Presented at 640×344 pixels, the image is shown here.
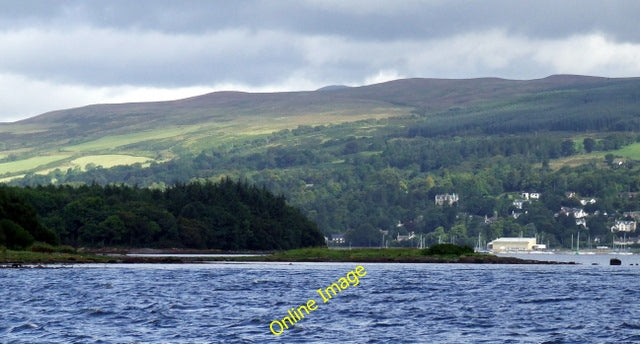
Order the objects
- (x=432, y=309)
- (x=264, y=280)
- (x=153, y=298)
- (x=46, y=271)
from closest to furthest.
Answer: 1. (x=432, y=309)
2. (x=153, y=298)
3. (x=264, y=280)
4. (x=46, y=271)

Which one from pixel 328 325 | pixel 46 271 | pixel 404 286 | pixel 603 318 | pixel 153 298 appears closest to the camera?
pixel 328 325

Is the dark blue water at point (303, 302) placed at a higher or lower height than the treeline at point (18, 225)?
lower

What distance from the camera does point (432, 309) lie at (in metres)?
89.4

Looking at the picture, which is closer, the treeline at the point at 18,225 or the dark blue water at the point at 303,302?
the dark blue water at the point at 303,302

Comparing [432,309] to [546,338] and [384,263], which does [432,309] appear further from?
[384,263]

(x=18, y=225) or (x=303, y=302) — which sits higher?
(x=18, y=225)

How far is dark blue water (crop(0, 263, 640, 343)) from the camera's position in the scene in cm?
7094

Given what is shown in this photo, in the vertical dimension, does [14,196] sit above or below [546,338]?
above

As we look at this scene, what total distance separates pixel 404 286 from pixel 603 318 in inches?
1385

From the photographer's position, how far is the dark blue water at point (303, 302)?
2793 inches

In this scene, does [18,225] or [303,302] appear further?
[18,225]

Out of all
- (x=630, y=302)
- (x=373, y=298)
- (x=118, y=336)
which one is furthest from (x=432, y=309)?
(x=118, y=336)

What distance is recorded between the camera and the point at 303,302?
95.1 m

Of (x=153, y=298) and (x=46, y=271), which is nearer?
(x=153, y=298)
